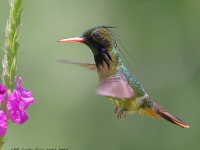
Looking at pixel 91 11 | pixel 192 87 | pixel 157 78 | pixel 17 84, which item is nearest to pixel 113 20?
pixel 91 11

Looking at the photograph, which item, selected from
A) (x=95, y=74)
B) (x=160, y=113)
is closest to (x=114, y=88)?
(x=160, y=113)

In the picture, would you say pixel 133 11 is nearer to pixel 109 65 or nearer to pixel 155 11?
pixel 155 11

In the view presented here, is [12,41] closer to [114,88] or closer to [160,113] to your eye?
[114,88]

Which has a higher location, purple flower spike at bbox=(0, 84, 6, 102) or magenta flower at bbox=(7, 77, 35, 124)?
purple flower spike at bbox=(0, 84, 6, 102)

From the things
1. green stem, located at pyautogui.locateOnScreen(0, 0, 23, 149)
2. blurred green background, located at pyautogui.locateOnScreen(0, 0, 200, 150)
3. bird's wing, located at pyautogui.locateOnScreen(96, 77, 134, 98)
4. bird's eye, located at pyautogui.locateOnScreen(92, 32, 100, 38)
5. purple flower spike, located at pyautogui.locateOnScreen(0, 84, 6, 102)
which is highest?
green stem, located at pyautogui.locateOnScreen(0, 0, 23, 149)

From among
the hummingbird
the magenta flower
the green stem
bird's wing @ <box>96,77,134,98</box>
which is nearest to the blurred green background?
the hummingbird

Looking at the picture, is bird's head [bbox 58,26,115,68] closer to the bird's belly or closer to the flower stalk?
the bird's belly

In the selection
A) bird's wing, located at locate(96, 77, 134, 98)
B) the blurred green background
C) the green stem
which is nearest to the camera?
the green stem
